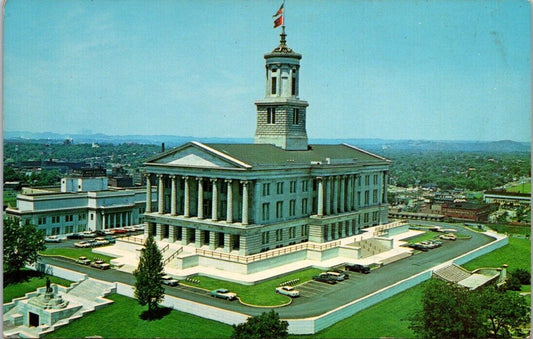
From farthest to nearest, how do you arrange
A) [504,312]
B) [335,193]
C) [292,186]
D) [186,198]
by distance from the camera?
[335,193]
[292,186]
[186,198]
[504,312]

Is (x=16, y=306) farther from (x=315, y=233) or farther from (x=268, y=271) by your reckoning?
(x=315, y=233)

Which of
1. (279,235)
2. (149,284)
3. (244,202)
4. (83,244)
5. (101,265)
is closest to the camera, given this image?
(149,284)

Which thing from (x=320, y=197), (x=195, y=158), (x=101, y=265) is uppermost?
(x=195, y=158)

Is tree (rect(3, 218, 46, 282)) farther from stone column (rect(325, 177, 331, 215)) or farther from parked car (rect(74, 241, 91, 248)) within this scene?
stone column (rect(325, 177, 331, 215))

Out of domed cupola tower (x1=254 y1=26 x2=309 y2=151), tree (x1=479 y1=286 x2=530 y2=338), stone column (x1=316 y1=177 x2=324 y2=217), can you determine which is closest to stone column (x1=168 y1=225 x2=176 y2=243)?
stone column (x1=316 y1=177 x2=324 y2=217)

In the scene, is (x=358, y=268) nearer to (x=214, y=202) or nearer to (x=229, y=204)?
(x=229, y=204)

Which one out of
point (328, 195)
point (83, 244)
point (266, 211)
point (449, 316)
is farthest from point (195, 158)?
point (449, 316)

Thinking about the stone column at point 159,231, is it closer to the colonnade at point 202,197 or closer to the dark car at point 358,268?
the colonnade at point 202,197

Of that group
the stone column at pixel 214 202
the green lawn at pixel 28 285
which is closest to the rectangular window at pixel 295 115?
the stone column at pixel 214 202
